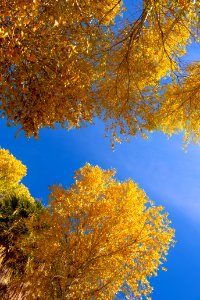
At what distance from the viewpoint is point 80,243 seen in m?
11.6

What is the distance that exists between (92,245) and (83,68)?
710cm

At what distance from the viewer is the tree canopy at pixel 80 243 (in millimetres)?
11148

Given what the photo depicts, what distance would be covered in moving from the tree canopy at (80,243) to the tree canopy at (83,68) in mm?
4109

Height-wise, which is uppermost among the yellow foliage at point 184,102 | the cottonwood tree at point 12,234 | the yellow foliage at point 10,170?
the yellow foliage at point 10,170

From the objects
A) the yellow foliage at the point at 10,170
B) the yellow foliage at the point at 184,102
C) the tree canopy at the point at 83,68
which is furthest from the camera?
the yellow foliage at the point at 10,170

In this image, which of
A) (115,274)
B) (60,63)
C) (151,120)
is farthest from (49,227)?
(60,63)

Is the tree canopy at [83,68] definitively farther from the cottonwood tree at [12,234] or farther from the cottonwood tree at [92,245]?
the cottonwood tree at [12,234]

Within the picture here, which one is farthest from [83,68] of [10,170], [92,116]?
[10,170]

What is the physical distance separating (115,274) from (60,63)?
8816 mm

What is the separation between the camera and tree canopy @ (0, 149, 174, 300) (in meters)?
11.1

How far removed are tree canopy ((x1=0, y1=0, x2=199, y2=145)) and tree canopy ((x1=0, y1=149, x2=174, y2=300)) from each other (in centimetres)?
411

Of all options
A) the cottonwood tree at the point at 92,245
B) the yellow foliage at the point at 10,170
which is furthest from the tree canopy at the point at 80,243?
the yellow foliage at the point at 10,170

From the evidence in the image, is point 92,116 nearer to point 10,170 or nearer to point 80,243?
point 80,243

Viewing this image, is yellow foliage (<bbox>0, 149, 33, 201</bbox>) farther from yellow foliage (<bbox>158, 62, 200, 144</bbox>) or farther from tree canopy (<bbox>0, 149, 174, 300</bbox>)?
yellow foliage (<bbox>158, 62, 200, 144</bbox>)
